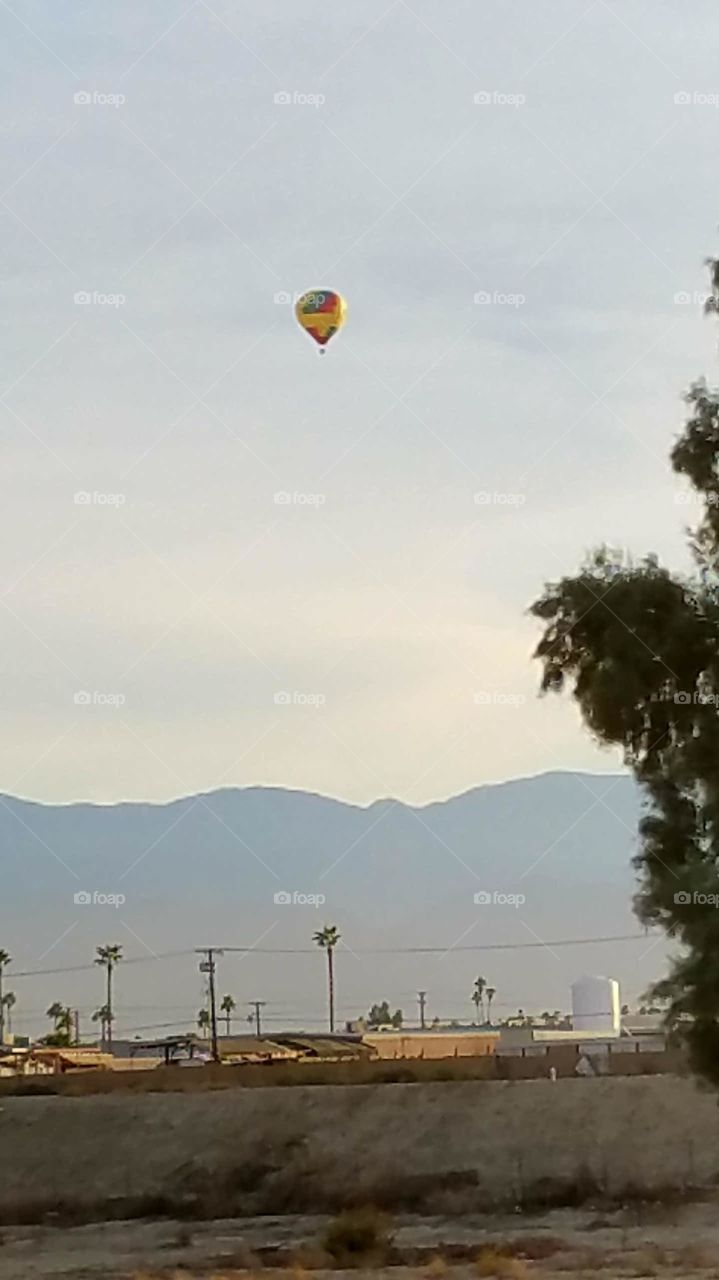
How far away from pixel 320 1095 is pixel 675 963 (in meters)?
32.7

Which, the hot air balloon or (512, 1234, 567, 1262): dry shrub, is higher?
the hot air balloon

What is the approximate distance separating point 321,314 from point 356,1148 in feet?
70.3

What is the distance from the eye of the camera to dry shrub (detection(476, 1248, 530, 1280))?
26.8m

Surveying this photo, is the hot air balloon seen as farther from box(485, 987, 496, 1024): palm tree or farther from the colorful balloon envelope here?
box(485, 987, 496, 1024): palm tree

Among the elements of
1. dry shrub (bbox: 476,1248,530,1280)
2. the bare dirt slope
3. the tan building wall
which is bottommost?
the bare dirt slope

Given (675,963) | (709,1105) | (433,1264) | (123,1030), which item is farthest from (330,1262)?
(123,1030)

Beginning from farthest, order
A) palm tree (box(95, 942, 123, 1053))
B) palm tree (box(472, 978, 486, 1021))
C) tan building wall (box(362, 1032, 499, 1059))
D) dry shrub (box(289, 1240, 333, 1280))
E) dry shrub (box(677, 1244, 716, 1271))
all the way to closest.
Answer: palm tree (box(472, 978, 486, 1021))
palm tree (box(95, 942, 123, 1053))
tan building wall (box(362, 1032, 499, 1059))
dry shrub (box(289, 1240, 333, 1280))
dry shrub (box(677, 1244, 716, 1271))

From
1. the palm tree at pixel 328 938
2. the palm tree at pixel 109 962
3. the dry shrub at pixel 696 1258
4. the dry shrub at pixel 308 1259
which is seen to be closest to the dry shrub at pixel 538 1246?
the dry shrub at pixel 696 1258

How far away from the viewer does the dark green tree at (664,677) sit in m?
21.4

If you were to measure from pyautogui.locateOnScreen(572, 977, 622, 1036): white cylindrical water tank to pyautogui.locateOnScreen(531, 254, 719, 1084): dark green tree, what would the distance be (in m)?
86.6

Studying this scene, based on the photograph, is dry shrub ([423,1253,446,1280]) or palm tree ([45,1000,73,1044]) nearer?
dry shrub ([423,1253,446,1280])

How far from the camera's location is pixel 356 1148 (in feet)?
159

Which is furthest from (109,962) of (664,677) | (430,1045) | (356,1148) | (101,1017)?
(664,677)

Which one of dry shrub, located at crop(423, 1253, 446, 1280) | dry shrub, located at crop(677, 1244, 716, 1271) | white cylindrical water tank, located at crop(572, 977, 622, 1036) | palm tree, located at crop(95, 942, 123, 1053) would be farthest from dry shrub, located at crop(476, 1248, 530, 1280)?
palm tree, located at crop(95, 942, 123, 1053)
